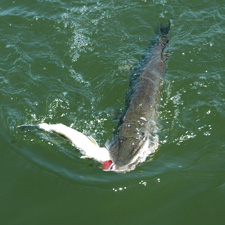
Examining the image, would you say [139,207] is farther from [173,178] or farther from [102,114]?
[102,114]

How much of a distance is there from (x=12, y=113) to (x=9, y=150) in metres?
0.87

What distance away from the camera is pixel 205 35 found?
7.95 m

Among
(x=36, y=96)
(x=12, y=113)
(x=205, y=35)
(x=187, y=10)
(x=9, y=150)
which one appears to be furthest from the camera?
(x=187, y=10)

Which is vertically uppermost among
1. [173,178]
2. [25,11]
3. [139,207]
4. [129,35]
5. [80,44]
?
[25,11]

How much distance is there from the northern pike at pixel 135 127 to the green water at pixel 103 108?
8.9 inches

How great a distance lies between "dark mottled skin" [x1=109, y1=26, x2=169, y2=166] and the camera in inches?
200

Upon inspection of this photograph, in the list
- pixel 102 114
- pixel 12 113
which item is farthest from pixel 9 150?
pixel 102 114

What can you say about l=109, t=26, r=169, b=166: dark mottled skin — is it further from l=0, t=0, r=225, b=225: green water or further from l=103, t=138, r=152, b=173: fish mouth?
l=0, t=0, r=225, b=225: green water

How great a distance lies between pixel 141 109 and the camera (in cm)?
601

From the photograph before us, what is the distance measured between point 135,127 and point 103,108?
107cm

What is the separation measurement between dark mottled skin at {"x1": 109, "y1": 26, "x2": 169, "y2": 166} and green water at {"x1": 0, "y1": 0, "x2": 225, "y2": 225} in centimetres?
26

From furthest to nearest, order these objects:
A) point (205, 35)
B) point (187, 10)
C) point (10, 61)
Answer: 1. point (187, 10)
2. point (205, 35)
3. point (10, 61)

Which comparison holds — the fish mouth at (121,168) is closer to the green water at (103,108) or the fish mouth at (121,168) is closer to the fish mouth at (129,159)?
the fish mouth at (129,159)

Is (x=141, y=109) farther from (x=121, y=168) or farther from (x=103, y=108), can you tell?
(x=121, y=168)
